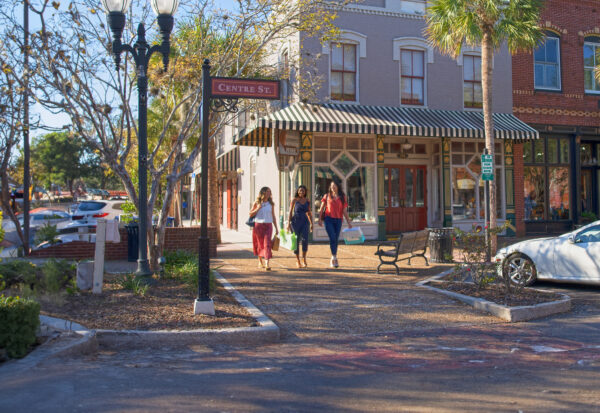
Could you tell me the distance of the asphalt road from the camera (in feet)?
13.8

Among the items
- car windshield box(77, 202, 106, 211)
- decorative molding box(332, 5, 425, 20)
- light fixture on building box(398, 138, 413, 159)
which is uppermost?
decorative molding box(332, 5, 425, 20)

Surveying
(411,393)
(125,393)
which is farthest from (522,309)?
(125,393)

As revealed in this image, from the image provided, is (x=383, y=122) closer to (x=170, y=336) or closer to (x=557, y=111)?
(x=557, y=111)

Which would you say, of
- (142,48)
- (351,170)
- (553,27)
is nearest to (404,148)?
(351,170)

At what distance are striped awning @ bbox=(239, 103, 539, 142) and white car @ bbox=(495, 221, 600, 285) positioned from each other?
666 centimetres

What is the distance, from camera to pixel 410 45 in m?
17.7

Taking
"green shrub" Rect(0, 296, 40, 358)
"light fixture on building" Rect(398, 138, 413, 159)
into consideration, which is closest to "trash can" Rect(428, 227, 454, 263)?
"light fixture on building" Rect(398, 138, 413, 159)

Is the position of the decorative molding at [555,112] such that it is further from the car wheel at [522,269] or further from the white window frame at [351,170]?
the car wheel at [522,269]

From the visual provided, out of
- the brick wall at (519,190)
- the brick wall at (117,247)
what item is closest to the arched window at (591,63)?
the brick wall at (519,190)

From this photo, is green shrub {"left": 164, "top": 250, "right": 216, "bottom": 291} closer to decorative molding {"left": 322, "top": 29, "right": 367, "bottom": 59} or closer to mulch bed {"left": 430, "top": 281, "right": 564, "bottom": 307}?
mulch bed {"left": 430, "top": 281, "right": 564, "bottom": 307}

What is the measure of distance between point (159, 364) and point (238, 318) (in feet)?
5.31

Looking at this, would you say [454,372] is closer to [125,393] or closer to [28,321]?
[125,393]

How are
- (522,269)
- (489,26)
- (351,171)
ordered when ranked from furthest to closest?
1. (351,171)
2. (489,26)
3. (522,269)

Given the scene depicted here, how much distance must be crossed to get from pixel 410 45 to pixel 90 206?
548 inches
